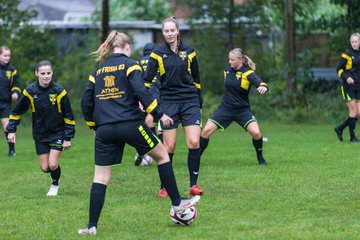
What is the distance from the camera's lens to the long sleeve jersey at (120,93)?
29.8ft

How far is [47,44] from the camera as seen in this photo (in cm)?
3145

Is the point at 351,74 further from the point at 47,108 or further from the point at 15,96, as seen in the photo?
the point at 47,108

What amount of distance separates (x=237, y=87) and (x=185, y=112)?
3.18 meters

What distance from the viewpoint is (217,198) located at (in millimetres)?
11406

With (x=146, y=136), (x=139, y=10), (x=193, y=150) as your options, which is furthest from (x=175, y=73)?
(x=139, y=10)

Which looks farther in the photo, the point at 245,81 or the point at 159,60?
the point at 245,81

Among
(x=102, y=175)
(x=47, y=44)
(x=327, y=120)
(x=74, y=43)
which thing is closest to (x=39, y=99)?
(x=102, y=175)

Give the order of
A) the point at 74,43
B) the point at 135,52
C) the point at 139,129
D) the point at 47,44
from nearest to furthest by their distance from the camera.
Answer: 1. the point at 139,129
2. the point at 47,44
3. the point at 135,52
4. the point at 74,43

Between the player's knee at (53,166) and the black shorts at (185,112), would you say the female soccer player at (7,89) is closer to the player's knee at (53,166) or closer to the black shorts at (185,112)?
the player's knee at (53,166)

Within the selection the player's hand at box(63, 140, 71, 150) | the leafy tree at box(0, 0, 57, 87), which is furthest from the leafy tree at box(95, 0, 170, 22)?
the player's hand at box(63, 140, 71, 150)

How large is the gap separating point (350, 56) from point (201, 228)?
9495mm

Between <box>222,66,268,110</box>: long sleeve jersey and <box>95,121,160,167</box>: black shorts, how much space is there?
17.8 ft

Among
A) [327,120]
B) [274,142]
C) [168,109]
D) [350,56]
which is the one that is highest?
[168,109]

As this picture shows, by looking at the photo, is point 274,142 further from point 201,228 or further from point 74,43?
point 74,43
